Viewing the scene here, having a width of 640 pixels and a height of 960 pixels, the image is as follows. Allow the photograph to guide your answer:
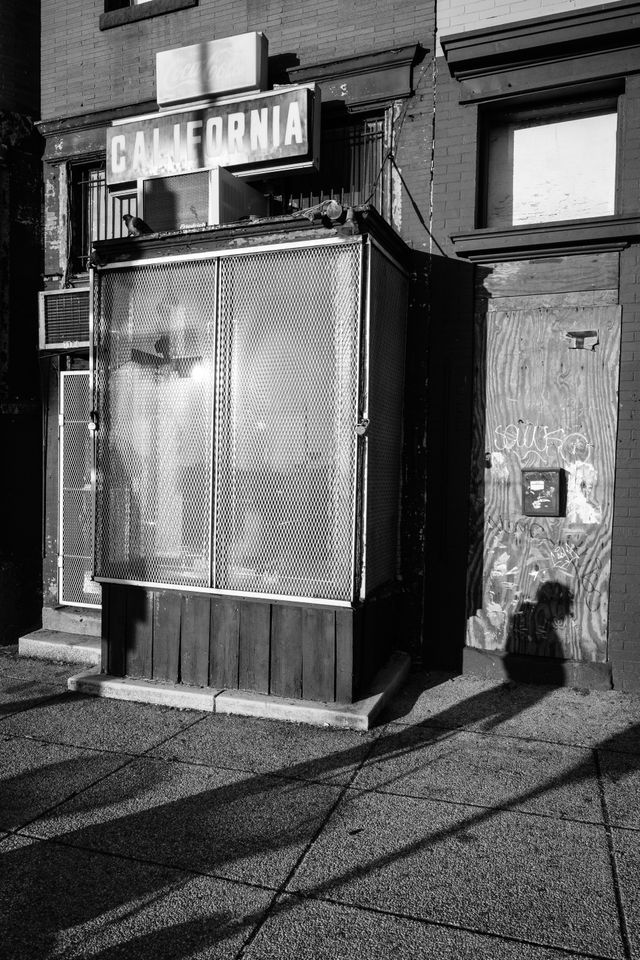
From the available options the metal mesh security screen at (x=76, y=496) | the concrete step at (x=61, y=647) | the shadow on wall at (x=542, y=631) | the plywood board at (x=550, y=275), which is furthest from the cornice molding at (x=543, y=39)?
the concrete step at (x=61, y=647)

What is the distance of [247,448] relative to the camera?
569 cm

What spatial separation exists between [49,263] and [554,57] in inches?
215

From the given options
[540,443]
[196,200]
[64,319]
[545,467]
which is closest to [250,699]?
[545,467]

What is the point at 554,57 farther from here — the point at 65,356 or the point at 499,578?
the point at 65,356

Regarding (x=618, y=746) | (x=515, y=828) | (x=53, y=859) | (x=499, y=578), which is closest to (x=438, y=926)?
(x=515, y=828)

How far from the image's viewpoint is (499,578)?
6.32m

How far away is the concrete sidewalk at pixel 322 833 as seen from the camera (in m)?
2.97

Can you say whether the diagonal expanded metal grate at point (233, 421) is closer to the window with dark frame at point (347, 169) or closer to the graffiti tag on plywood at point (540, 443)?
the graffiti tag on plywood at point (540, 443)

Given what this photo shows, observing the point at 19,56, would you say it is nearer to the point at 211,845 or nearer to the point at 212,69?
the point at 212,69

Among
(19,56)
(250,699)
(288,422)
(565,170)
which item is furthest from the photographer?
(19,56)

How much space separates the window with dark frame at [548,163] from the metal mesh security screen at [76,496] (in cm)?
435

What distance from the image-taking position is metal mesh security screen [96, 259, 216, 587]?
19.2ft

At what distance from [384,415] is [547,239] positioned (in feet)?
6.55

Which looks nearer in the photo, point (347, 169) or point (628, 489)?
point (628, 489)
